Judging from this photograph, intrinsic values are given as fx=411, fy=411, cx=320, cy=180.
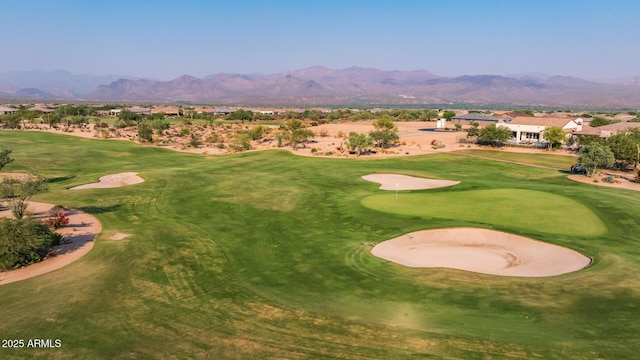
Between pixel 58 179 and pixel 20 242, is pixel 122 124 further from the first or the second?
pixel 20 242

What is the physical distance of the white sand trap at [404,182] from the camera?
55.1 meters

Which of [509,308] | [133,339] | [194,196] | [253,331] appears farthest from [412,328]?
[194,196]

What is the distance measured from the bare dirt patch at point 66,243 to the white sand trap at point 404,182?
34.2m

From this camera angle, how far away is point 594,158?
6225 cm

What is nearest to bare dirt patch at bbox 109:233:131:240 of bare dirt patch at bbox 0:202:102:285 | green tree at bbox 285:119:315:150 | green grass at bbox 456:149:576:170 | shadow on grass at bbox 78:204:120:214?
bare dirt patch at bbox 0:202:102:285

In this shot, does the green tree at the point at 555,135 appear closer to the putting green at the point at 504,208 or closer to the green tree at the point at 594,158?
the green tree at the point at 594,158

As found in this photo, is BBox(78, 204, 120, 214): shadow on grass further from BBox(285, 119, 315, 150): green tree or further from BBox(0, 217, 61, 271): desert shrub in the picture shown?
BBox(285, 119, 315, 150): green tree

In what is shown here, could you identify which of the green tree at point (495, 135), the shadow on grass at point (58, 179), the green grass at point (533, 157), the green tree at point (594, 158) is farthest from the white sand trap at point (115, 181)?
the green tree at point (495, 135)

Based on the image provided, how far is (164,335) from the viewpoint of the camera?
744 inches

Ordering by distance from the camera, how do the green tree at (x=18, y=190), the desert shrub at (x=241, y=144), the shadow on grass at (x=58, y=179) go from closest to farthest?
1. the green tree at (x=18, y=190)
2. the shadow on grass at (x=58, y=179)
3. the desert shrub at (x=241, y=144)

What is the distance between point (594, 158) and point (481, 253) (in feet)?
142

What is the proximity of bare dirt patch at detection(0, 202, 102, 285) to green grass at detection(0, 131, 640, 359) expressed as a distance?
1.02 metres

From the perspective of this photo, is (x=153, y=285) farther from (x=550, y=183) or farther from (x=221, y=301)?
(x=550, y=183)

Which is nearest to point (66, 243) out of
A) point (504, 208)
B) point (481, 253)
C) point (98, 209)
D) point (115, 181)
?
point (98, 209)
